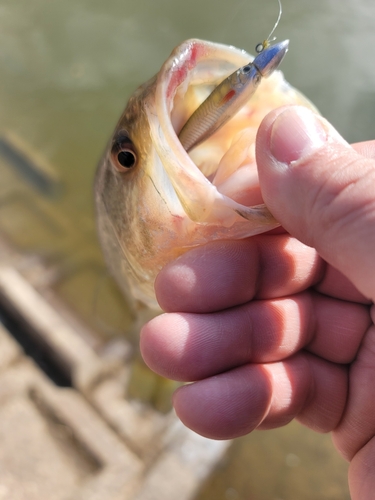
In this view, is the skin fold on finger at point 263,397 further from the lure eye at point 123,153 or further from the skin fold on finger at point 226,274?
the lure eye at point 123,153

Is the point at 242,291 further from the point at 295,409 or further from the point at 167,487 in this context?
the point at 167,487

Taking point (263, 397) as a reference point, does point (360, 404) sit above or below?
below

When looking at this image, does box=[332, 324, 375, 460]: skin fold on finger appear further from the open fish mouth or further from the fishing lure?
the fishing lure

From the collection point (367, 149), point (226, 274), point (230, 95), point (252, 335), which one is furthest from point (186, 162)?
point (367, 149)

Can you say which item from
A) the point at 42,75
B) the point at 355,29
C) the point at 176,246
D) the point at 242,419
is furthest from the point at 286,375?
the point at 355,29

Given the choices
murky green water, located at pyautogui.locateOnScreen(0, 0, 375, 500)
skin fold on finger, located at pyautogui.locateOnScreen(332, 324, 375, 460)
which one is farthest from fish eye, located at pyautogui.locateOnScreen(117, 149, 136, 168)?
murky green water, located at pyautogui.locateOnScreen(0, 0, 375, 500)

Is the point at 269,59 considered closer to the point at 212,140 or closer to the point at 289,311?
the point at 212,140

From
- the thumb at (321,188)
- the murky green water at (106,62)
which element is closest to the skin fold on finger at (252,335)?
the thumb at (321,188)
